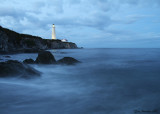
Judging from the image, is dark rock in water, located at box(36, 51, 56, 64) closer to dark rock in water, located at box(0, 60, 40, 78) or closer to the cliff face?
dark rock in water, located at box(0, 60, 40, 78)

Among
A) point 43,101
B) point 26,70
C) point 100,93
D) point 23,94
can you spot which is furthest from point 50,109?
point 26,70

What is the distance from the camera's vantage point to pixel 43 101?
5062 mm

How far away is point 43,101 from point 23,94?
111 centimetres

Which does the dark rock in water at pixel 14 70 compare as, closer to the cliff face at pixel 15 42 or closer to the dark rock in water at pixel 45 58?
the dark rock in water at pixel 45 58

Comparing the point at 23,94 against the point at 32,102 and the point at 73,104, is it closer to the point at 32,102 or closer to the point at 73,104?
the point at 32,102

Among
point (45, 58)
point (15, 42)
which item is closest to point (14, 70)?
point (45, 58)

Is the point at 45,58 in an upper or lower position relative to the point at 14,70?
upper

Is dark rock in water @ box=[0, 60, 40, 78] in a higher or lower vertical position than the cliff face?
lower

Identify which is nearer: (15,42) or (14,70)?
(14,70)

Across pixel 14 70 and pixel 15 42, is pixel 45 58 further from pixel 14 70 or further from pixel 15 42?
pixel 15 42

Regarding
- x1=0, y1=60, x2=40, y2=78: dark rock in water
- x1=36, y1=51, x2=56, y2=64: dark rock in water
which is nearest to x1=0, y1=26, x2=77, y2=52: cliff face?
x1=36, y1=51, x2=56, y2=64: dark rock in water

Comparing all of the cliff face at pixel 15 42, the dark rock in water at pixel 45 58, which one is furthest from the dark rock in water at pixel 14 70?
the cliff face at pixel 15 42

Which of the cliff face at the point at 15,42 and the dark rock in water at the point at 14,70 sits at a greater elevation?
the cliff face at the point at 15,42

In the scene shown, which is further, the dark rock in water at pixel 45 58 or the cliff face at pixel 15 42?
the cliff face at pixel 15 42
